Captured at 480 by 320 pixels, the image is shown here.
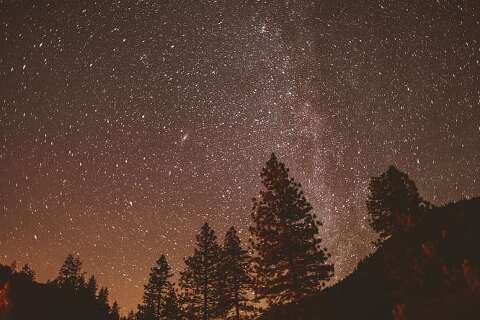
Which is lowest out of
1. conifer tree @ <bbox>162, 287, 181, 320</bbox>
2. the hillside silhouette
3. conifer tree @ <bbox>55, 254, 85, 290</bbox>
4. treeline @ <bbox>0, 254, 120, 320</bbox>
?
the hillside silhouette

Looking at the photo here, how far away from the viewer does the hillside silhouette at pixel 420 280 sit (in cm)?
856

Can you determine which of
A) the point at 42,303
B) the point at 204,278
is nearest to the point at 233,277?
the point at 204,278

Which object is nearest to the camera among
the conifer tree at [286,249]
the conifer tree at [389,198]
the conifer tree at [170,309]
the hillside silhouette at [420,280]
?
the hillside silhouette at [420,280]

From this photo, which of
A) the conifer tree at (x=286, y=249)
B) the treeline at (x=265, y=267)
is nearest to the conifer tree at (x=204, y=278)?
the treeline at (x=265, y=267)

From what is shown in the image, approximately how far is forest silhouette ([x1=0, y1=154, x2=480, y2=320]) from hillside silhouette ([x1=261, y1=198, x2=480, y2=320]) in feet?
0.13

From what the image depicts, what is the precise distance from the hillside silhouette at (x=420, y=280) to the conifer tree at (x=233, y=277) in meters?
10.1

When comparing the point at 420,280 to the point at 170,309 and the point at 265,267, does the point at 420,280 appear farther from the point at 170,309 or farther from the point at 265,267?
the point at 170,309

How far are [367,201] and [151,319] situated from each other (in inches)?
886

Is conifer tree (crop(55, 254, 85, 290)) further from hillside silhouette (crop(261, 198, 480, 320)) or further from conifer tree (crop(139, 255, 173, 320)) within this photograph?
hillside silhouette (crop(261, 198, 480, 320))

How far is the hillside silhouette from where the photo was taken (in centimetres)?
856

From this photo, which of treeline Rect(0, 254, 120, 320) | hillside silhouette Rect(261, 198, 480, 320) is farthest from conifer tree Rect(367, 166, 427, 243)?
treeline Rect(0, 254, 120, 320)

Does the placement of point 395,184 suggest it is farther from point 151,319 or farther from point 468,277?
point 151,319

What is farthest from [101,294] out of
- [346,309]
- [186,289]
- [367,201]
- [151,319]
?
[346,309]

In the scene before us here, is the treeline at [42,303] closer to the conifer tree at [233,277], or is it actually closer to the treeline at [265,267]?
the treeline at [265,267]
